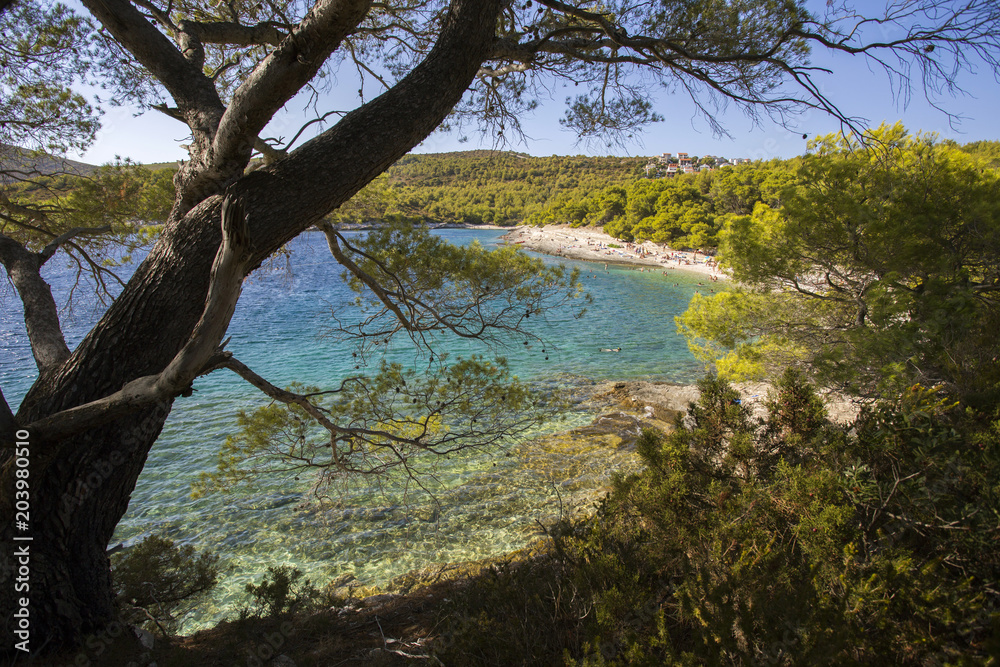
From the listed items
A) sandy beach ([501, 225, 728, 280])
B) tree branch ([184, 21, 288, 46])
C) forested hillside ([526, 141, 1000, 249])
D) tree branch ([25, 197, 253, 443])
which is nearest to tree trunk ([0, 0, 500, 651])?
tree branch ([25, 197, 253, 443])

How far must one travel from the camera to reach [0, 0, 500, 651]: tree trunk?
5.27ft

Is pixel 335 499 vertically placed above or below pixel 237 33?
below

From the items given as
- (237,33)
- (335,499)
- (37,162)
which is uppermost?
(237,33)

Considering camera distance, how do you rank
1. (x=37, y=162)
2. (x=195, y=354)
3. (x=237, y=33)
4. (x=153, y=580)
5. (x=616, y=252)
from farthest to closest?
(x=616, y=252), (x=37, y=162), (x=153, y=580), (x=237, y=33), (x=195, y=354)

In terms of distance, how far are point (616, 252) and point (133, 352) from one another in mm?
37018

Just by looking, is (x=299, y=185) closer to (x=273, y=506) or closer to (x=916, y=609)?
(x=916, y=609)

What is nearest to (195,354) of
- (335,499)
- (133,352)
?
(133,352)

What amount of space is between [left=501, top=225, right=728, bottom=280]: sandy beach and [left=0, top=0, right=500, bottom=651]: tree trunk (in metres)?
25.2

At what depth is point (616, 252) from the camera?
3647cm

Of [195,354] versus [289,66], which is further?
[289,66]

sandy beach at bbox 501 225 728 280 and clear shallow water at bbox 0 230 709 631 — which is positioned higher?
sandy beach at bbox 501 225 728 280

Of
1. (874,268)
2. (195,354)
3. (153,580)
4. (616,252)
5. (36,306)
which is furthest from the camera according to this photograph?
(616,252)

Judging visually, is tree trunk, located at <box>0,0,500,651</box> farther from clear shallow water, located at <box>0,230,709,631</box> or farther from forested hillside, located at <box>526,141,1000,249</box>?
forested hillside, located at <box>526,141,1000,249</box>

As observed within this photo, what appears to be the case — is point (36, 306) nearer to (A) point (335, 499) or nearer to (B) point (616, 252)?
(A) point (335, 499)
